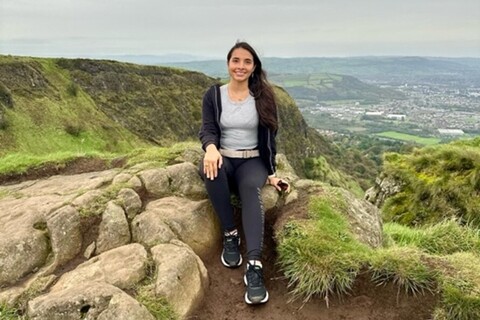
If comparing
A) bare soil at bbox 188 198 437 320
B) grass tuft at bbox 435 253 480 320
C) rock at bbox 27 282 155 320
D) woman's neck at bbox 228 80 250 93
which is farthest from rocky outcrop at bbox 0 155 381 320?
grass tuft at bbox 435 253 480 320

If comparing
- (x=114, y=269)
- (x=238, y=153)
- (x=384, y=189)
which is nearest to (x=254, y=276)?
(x=114, y=269)

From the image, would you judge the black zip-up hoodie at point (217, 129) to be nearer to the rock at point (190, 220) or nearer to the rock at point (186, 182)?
the rock at point (186, 182)

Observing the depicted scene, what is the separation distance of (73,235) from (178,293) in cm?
208

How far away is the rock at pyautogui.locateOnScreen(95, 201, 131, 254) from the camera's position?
6.98 m

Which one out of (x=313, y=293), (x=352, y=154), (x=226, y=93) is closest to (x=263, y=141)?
(x=226, y=93)

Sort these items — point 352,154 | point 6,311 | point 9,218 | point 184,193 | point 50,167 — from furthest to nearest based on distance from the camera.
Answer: point 352,154 < point 50,167 < point 184,193 < point 9,218 < point 6,311

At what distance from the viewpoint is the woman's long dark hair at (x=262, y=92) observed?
7.64 m

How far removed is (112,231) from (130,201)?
0.72 m

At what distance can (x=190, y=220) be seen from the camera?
24.6ft

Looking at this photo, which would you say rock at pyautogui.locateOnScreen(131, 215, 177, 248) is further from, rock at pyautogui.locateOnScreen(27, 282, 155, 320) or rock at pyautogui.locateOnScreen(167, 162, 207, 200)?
rock at pyautogui.locateOnScreen(27, 282, 155, 320)

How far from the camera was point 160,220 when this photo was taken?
23.9ft

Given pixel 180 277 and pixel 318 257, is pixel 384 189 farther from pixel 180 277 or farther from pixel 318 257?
pixel 180 277

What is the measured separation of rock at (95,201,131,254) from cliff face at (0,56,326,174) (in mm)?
44994

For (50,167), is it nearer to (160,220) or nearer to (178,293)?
(160,220)
